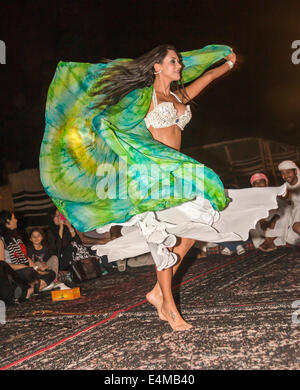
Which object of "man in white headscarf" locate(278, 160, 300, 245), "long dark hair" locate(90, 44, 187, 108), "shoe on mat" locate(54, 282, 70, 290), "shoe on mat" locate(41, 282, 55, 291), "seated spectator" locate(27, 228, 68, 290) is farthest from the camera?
"man in white headscarf" locate(278, 160, 300, 245)

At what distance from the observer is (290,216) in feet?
19.4

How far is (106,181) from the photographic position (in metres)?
Answer: 2.83

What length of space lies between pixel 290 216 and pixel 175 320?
383cm

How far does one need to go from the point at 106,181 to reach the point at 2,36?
6.33m

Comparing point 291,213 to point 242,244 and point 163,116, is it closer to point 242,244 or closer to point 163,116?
point 242,244

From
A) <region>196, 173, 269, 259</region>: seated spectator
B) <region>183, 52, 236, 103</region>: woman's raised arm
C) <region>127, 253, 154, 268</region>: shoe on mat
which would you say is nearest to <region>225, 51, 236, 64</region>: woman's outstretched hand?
<region>183, 52, 236, 103</region>: woman's raised arm

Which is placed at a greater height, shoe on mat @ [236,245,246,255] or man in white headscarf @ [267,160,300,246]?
man in white headscarf @ [267,160,300,246]

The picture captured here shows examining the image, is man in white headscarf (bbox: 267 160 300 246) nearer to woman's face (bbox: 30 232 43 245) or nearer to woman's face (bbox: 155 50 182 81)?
woman's face (bbox: 30 232 43 245)

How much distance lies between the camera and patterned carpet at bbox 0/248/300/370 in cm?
204

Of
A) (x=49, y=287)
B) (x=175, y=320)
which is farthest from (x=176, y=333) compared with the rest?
(x=49, y=287)

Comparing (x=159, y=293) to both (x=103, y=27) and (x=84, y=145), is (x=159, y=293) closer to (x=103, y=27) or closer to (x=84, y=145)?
(x=84, y=145)

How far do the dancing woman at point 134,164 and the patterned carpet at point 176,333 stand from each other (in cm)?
28

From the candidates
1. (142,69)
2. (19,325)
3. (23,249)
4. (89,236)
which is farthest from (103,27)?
(19,325)
